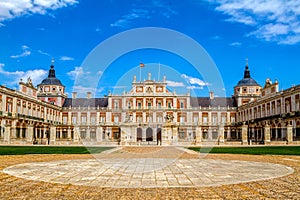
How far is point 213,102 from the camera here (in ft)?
219

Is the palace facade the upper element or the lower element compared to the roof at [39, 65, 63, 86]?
lower

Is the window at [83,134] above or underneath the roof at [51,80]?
underneath

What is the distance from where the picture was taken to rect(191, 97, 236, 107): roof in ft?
215

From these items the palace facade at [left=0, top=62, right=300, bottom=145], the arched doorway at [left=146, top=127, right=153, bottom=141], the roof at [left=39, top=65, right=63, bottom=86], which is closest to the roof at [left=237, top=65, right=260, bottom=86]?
the palace facade at [left=0, top=62, right=300, bottom=145]

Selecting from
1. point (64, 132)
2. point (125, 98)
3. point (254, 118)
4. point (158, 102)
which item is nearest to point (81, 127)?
point (64, 132)

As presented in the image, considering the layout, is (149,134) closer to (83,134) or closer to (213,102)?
(83,134)

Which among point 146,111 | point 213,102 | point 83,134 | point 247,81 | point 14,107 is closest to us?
point 14,107

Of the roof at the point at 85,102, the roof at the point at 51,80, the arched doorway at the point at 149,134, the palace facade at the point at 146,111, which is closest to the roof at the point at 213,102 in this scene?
the palace facade at the point at 146,111

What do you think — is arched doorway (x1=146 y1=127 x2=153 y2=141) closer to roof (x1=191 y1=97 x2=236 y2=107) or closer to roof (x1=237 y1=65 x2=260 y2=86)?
roof (x1=191 y1=97 x2=236 y2=107)

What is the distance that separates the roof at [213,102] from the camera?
215 ft

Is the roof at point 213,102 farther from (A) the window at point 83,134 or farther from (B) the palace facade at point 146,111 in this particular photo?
(A) the window at point 83,134

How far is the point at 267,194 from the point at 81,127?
59904mm

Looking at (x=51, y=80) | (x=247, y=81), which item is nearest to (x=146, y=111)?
(x=51, y=80)

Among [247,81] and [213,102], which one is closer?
[247,81]
